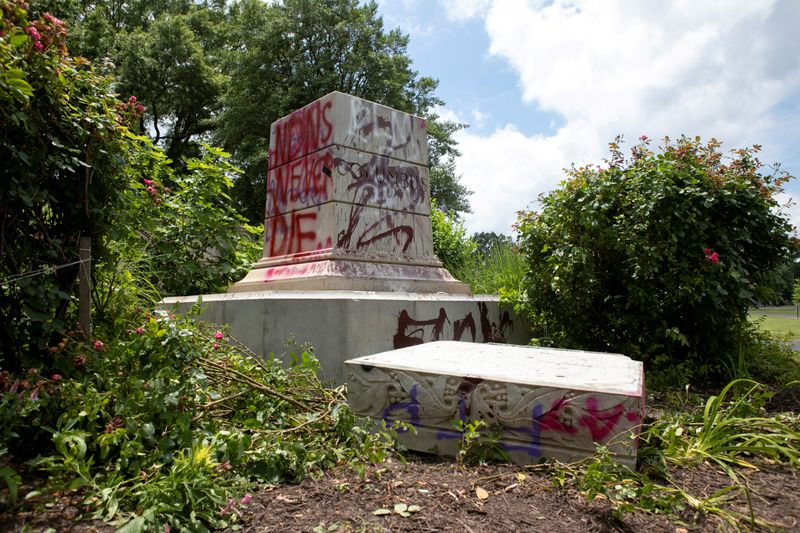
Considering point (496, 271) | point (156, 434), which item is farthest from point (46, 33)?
point (496, 271)

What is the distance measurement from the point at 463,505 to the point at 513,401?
60cm

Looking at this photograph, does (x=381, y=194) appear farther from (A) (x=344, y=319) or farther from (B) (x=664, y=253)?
(B) (x=664, y=253)

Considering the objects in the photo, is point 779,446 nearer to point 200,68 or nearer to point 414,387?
point 414,387

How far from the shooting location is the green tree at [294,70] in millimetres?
19578

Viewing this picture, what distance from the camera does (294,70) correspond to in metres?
19.8

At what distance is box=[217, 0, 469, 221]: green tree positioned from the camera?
19578 millimetres

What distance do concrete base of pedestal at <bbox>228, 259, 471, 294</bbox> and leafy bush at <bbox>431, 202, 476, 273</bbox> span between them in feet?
10.4

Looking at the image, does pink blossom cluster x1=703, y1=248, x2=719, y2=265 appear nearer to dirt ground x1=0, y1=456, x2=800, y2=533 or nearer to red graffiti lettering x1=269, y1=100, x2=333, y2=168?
dirt ground x1=0, y1=456, x2=800, y2=533

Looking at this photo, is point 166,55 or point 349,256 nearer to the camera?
point 349,256

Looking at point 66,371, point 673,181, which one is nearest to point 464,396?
point 66,371

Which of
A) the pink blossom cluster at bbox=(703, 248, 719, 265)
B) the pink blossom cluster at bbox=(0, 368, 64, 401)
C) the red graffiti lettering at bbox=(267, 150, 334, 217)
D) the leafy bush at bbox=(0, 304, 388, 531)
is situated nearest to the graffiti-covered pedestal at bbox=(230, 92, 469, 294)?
the red graffiti lettering at bbox=(267, 150, 334, 217)

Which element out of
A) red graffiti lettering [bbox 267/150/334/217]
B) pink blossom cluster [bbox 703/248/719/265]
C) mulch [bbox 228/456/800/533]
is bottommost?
mulch [bbox 228/456/800/533]

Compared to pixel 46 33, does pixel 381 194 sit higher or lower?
lower

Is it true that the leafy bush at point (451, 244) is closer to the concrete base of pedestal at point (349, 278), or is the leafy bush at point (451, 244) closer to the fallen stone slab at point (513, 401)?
the concrete base of pedestal at point (349, 278)
